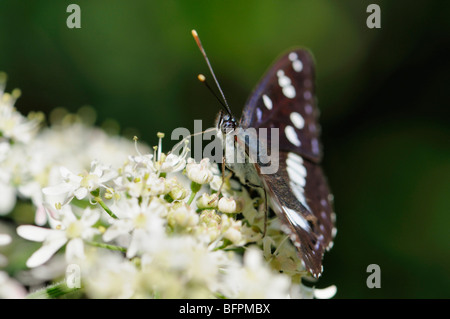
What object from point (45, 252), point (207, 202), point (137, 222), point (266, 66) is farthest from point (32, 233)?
point (266, 66)

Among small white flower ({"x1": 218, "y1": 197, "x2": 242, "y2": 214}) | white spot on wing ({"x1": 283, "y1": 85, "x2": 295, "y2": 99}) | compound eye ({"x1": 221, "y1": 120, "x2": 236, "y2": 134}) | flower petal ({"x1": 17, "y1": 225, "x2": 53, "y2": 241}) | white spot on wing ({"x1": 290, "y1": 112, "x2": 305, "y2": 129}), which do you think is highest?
white spot on wing ({"x1": 283, "y1": 85, "x2": 295, "y2": 99})

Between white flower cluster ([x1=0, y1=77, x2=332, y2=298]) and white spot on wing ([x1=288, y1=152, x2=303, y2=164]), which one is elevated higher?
white spot on wing ([x1=288, y1=152, x2=303, y2=164])

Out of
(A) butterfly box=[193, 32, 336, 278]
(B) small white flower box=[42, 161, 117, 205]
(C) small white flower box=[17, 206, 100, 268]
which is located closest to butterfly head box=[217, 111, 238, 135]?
(A) butterfly box=[193, 32, 336, 278]

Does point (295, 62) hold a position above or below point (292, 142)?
above

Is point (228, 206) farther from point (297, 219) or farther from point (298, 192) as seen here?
point (298, 192)

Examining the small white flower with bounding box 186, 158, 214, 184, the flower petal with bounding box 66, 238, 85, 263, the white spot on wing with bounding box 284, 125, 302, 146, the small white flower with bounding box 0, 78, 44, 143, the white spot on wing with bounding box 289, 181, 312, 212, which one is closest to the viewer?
the flower petal with bounding box 66, 238, 85, 263

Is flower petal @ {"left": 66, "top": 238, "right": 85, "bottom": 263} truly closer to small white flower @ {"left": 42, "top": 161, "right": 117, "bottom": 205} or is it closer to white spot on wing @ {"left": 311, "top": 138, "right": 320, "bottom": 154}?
small white flower @ {"left": 42, "top": 161, "right": 117, "bottom": 205}

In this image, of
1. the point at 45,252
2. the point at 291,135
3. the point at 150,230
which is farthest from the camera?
the point at 291,135

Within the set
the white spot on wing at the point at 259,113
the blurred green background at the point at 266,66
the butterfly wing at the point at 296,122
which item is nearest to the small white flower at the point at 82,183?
the butterfly wing at the point at 296,122
